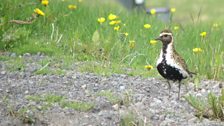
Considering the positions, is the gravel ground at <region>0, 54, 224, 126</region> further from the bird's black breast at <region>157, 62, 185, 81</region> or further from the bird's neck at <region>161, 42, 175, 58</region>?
the bird's neck at <region>161, 42, 175, 58</region>

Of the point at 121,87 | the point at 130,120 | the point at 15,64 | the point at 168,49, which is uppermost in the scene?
the point at 168,49

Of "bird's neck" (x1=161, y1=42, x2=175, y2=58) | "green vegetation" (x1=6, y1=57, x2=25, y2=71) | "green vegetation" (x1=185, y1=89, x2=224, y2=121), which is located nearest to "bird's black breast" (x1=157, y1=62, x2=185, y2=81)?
"bird's neck" (x1=161, y1=42, x2=175, y2=58)

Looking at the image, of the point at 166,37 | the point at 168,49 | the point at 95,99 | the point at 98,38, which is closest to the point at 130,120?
the point at 95,99

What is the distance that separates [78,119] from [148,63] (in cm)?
239

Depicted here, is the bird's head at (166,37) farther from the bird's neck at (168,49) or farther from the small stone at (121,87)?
the small stone at (121,87)

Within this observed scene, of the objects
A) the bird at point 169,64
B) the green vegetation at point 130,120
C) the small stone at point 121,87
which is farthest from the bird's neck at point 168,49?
the green vegetation at point 130,120

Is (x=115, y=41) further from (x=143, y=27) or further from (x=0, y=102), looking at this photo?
(x=0, y=102)

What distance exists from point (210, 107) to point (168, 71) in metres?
0.61

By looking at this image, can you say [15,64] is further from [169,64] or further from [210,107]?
[210,107]

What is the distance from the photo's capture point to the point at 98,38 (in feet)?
27.8

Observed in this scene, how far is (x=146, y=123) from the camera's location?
6.69 meters

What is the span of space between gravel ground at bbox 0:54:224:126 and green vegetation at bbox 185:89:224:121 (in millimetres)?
72

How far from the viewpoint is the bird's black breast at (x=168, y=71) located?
7.42m

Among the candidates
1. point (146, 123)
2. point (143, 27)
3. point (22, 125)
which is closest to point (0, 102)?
point (22, 125)
